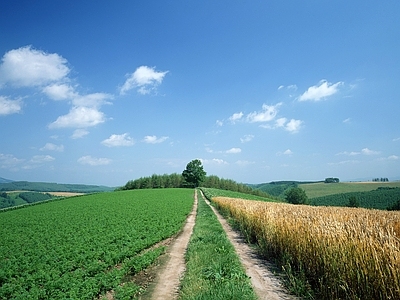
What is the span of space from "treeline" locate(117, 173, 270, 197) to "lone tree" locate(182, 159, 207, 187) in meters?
7.15

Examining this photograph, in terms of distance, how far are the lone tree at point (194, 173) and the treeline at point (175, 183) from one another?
23.5 feet

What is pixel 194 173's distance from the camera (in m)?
105

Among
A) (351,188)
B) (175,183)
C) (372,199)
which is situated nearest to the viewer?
(372,199)

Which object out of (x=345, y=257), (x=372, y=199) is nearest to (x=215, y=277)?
(x=345, y=257)

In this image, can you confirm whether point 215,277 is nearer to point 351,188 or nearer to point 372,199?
point 372,199

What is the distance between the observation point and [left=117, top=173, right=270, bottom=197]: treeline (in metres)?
114

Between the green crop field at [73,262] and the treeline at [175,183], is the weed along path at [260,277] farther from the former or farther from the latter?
the treeline at [175,183]

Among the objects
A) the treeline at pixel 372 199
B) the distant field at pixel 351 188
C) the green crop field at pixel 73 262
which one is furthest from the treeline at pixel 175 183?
the green crop field at pixel 73 262

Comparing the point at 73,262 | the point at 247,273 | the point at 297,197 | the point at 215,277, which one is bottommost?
the point at 297,197

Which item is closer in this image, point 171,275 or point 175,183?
point 171,275

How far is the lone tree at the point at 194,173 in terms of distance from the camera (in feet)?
343

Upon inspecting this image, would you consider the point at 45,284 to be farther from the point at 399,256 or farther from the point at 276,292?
the point at 399,256

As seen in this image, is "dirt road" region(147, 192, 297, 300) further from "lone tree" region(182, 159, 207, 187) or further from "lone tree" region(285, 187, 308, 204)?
"lone tree" region(285, 187, 308, 204)

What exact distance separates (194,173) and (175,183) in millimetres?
Result: 17341
